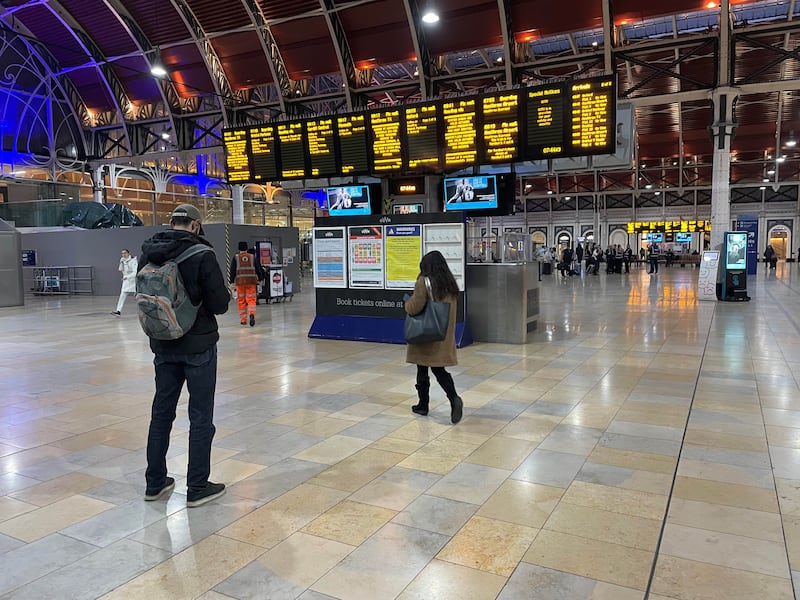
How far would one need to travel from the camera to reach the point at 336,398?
20.2ft

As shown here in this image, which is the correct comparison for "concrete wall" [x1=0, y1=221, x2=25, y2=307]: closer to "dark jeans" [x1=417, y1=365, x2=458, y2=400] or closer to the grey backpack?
"dark jeans" [x1=417, y1=365, x2=458, y2=400]

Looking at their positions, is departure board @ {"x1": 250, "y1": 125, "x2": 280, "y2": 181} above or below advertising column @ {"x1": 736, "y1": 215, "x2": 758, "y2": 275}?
above

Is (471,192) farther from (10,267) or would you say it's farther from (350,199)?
(10,267)

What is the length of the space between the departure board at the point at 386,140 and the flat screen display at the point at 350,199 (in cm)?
92

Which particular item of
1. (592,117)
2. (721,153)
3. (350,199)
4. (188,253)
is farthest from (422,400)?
(721,153)

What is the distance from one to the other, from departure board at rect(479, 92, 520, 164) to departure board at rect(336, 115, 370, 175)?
248 centimetres

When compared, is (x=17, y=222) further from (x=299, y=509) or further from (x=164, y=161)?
(x=299, y=509)

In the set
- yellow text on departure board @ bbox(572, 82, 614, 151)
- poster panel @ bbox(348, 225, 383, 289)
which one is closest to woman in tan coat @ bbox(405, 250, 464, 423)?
poster panel @ bbox(348, 225, 383, 289)

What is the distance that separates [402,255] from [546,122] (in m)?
3.59

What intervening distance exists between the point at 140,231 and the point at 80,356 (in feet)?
47.2

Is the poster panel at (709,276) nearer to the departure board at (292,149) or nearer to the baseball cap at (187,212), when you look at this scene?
the departure board at (292,149)

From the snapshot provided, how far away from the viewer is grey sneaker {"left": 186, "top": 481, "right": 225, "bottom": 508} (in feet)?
11.7

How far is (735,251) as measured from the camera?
628 inches

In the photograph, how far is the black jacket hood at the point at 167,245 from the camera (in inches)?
132
